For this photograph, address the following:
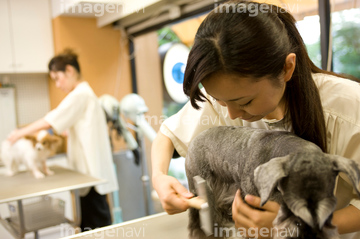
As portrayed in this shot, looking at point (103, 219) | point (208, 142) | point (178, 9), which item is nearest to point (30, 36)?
point (178, 9)

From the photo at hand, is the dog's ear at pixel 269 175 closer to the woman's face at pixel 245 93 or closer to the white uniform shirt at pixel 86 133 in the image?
the woman's face at pixel 245 93

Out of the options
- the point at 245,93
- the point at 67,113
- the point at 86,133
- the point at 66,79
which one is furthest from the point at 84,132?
the point at 245,93

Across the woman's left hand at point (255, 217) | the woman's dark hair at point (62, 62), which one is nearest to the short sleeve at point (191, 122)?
the woman's left hand at point (255, 217)

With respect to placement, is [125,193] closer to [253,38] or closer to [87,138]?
[87,138]

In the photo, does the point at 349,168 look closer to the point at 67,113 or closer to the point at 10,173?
the point at 67,113

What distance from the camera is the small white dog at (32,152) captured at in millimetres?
2430

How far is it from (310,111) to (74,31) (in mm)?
3346

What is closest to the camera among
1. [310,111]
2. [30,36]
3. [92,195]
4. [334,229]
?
[334,229]

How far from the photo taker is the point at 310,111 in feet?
2.84

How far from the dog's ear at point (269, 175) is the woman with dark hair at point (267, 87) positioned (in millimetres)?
88

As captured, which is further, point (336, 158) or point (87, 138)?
point (87, 138)

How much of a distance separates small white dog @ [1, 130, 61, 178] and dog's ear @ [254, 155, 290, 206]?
6.69ft

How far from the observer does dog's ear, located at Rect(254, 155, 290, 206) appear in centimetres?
65

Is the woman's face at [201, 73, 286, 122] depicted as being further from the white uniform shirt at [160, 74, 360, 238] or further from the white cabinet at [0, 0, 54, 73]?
the white cabinet at [0, 0, 54, 73]
